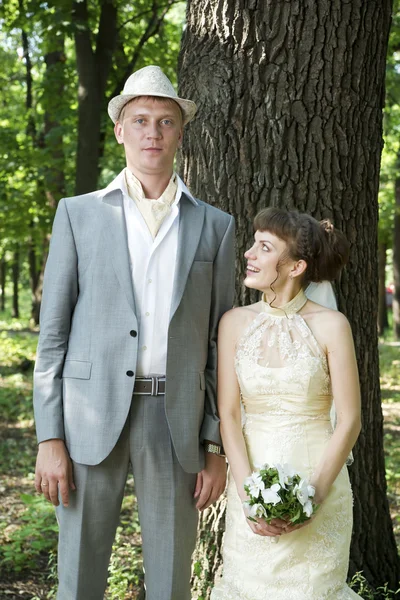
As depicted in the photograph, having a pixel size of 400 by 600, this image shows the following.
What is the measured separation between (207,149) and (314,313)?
4.53 feet

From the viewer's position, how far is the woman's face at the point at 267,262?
294 cm

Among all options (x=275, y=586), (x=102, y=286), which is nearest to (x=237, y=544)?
(x=275, y=586)

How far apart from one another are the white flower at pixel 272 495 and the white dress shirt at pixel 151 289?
Answer: 0.63 m

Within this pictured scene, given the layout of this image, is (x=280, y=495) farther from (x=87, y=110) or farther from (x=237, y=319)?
(x=87, y=110)

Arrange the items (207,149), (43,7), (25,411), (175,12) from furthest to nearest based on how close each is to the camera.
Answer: (175,12) → (25,411) → (43,7) → (207,149)

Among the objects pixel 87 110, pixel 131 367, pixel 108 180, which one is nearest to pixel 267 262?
pixel 131 367

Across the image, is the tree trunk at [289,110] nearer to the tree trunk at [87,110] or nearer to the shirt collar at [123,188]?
the shirt collar at [123,188]

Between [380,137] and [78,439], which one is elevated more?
[380,137]

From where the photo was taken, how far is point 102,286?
2854mm

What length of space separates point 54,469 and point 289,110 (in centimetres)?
221

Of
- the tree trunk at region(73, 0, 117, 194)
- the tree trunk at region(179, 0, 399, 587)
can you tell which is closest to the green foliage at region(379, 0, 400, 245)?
the tree trunk at region(73, 0, 117, 194)

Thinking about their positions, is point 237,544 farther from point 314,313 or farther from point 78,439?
point 314,313

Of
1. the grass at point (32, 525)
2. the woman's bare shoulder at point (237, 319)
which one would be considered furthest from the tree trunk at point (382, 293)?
the woman's bare shoulder at point (237, 319)

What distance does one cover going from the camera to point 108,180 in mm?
12430
